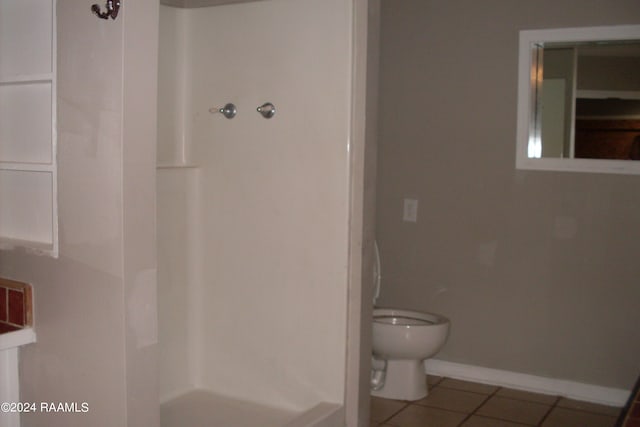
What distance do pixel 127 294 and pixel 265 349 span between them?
1.20 metres

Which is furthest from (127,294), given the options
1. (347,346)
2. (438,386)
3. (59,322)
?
(438,386)

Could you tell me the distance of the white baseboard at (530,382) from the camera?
12.0 ft

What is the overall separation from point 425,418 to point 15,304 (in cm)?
200

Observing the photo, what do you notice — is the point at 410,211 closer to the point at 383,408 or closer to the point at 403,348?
the point at 403,348

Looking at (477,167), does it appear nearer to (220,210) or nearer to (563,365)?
(563,365)

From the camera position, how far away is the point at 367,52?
281 cm

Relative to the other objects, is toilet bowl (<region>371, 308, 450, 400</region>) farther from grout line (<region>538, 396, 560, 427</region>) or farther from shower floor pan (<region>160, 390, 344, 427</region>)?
shower floor pan (<region>160, 390, 344, 427</region>)

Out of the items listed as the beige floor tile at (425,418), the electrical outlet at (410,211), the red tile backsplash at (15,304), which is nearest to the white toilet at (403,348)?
the beige floor tile at (425,418)

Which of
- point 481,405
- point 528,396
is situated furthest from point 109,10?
point 528,396

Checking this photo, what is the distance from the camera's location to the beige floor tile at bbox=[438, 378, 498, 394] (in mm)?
3835

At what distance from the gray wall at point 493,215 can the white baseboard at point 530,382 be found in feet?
0.13

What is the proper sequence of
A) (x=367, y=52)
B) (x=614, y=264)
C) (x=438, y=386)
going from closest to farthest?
(x=367, y=52) → (x=614, y=264) → (x=438, y=386)

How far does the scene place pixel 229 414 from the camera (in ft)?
9.86

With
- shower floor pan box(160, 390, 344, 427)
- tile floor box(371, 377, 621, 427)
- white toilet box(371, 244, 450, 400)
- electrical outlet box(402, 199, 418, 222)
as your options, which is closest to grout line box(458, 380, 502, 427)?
tile floor box(371, 377, 621, 427)
